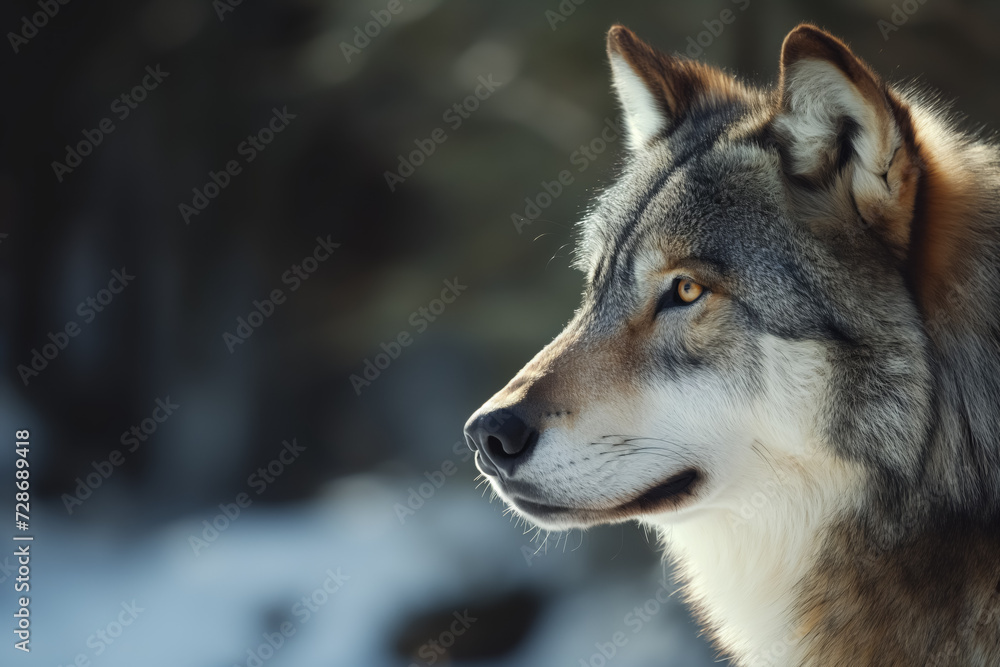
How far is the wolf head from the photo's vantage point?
178 cm

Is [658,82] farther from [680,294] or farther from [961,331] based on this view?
[961,331]

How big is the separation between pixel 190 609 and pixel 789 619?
3.55 metres

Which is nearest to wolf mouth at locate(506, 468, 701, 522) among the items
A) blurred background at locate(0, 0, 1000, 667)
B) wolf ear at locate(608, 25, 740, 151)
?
wolf ear at locate(608, 25, 740, 151)

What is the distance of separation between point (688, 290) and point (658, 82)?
863mm

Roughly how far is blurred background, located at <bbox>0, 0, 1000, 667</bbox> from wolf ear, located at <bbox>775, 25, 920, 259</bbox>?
3233mm

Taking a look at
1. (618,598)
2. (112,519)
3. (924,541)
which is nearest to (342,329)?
(112,519)

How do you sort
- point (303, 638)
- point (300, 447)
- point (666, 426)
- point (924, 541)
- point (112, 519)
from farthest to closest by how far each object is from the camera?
point (300, 447) → point (112, 519) → point (303, 638) → point (666, 426) → point (924, 541)

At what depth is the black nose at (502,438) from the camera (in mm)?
1950

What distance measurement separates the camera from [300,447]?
567 centimetres

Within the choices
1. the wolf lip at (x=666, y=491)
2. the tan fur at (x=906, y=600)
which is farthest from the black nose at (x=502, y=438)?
the tan fur at (x=906, y=600)

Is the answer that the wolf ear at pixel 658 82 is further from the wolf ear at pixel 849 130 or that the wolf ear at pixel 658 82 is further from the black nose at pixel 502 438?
the black nose at pixel 502 438

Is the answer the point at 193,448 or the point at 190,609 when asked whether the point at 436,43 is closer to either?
the point at 193,448

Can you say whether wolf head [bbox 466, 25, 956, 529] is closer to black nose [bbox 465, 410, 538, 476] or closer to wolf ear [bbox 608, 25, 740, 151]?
black nose [bbox 465, 410, 538, 476]

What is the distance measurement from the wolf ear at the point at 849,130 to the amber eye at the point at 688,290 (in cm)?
35
